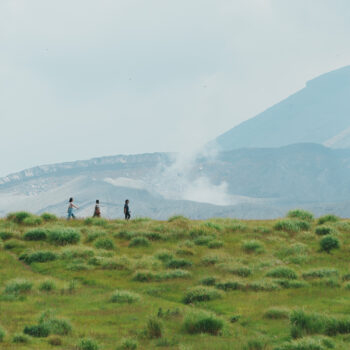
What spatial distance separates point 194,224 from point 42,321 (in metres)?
21.1

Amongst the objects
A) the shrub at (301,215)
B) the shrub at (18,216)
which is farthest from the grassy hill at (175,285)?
the shrub at (301,215)

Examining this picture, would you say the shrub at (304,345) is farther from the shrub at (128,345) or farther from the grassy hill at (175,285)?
the shrub at (128,345)

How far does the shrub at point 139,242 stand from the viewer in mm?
32250

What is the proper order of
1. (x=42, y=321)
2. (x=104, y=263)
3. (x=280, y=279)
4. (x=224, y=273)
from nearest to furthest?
(x=42, y=321) < (x=280, y=279) < (x=224, y=273) < (x=104, y=263)

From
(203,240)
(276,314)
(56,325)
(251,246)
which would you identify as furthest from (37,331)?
(203,240)

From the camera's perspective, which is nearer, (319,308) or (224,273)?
(319,308)

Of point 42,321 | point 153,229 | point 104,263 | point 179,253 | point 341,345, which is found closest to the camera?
point 341,345

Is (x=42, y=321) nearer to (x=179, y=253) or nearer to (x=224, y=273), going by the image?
(x=224, y=273)

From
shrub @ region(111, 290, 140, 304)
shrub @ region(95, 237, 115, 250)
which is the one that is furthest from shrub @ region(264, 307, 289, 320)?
shrub @ region(95, 237, 115, 250)

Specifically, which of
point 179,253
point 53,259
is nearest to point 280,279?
point 179,253

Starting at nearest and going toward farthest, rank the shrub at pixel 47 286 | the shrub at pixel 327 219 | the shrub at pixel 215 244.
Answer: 1. the shrub at pixel 47 286
2. the shrub at pixel 215 244
3. the shrub at pixel 327 219

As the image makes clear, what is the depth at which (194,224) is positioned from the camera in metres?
37.1

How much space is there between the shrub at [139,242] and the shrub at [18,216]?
1126 centimetres

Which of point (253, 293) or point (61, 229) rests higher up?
point (61, 229)
